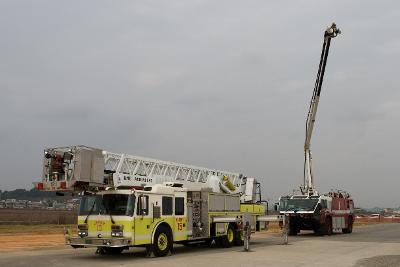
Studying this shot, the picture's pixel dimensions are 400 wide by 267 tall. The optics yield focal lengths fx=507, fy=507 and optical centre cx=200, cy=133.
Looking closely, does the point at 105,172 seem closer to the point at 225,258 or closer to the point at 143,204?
the point at 143,204

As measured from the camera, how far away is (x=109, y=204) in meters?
15.7

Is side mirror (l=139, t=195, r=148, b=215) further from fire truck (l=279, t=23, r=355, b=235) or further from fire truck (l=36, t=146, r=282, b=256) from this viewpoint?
fire truck (l=279, t=23, r=355, b=235)

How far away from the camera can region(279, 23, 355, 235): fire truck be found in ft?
96.3

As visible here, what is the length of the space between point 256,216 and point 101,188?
9310 mm

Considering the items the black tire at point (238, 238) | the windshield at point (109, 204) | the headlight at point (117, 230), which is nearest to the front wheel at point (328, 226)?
the black tire at point (238, 238)

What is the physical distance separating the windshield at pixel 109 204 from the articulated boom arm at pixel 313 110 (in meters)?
19.1

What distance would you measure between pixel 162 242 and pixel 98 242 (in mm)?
2300

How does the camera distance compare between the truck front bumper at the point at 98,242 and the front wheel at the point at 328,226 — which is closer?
the truck front bumper at the point at 98,242

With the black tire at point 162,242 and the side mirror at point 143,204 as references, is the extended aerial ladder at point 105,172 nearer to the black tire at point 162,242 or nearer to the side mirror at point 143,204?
the side mirror at point 143,204

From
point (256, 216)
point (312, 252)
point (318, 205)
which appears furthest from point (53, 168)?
point (318, 205)

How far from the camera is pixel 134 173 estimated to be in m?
17.4

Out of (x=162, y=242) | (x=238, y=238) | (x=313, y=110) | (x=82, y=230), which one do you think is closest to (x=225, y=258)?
(x=162, y=242)

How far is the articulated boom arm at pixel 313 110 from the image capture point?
32.4 meters

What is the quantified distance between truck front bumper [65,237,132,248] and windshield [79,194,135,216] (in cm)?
83
